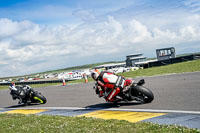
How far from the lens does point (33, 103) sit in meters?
14.5

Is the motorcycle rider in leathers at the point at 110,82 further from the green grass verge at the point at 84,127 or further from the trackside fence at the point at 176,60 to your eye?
the trackside fence at the point at 176,60

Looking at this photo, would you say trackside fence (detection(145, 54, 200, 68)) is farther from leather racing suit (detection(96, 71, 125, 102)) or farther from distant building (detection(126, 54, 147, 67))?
distant building (detection(126, 54, 147, 67))

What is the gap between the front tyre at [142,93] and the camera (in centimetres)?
960

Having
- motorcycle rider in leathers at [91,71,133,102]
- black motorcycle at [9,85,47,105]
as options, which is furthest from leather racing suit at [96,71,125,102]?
black motorcycle at [9,85,47,105]

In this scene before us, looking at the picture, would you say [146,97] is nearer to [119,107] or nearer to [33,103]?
[119,107]

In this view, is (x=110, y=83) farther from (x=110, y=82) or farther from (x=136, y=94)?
(x=136, y=94)

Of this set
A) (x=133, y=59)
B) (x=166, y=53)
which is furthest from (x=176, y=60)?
(x=133, y=59)

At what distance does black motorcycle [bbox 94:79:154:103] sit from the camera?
962 cm

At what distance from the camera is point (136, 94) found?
9.79 meters

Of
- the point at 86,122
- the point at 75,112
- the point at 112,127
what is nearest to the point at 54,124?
the point at 86,122

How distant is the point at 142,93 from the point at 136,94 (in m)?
0.22

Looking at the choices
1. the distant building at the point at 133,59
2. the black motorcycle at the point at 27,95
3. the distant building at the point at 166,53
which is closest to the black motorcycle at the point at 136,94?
the black motorcycle at the point at 27,95

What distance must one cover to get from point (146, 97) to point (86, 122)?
2.97m

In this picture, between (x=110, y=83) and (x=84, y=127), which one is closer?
(x=84, y=127)
